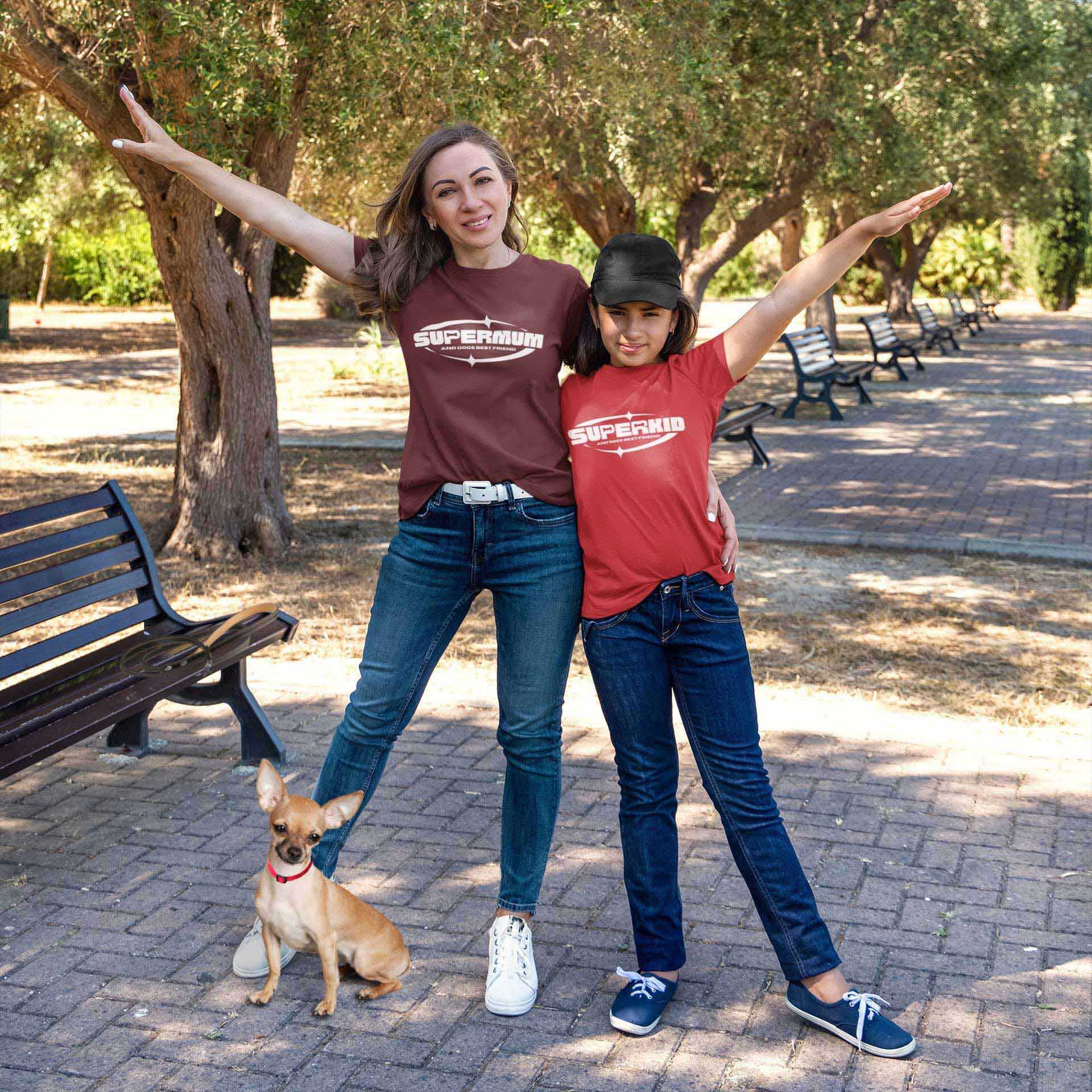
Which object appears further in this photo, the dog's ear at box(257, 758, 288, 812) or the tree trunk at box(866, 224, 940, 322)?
the tree trunk at box(866, 224, 940, 322)

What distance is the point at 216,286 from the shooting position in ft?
24.9

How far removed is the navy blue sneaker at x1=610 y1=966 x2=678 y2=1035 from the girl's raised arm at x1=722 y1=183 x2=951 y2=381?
148 cm

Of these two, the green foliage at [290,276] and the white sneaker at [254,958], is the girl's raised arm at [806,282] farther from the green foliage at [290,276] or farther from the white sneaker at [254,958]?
the green foliage at [290,276]

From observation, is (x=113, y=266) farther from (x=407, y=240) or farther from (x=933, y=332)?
(x=407, y=240)

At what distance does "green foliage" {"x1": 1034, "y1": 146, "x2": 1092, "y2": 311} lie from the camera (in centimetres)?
3838

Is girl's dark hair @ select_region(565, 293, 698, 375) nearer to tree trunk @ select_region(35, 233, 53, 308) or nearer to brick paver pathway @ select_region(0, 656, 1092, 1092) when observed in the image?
brick paver pathway @ select_region(0, 656, 1092, 1092)

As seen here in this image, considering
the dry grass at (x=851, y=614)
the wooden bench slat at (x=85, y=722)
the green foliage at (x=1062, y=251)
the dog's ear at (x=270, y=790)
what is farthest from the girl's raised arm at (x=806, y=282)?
the green foliage at (x=1062, y=251)

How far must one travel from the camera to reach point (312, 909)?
3135 millimetres

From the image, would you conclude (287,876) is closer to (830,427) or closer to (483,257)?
(483,257)

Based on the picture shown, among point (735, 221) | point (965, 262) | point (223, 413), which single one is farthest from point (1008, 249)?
point (223, 413)

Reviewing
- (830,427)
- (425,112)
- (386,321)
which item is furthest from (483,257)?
(830,427)

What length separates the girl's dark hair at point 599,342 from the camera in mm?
3092

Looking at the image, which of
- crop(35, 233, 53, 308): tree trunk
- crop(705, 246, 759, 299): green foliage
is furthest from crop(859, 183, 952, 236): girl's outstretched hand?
crop(705, 246, 759, 299): green foliage

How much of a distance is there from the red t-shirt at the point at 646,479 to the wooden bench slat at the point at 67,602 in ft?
6.83
